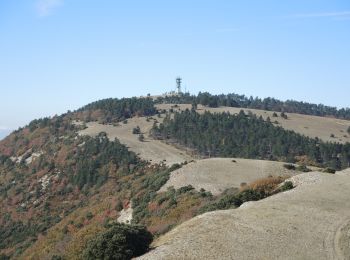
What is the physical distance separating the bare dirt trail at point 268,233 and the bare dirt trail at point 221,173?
81.9 feet

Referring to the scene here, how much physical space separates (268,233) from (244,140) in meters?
123

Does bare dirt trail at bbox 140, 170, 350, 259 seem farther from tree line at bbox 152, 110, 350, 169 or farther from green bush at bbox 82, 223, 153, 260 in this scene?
tree line at bbox 152, 110, 350, 169

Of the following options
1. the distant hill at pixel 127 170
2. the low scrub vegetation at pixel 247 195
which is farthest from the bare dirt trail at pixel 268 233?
the distant hill at pixel 127 170

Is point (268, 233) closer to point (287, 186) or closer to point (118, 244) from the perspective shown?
point (118, 244)

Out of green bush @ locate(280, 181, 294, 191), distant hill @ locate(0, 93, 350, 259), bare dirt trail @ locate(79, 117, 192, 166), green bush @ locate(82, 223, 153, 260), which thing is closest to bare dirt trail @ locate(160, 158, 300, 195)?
distant hill @ locate(0, 93, 350, 259)

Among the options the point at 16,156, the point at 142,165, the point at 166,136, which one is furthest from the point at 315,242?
the point at 16,156

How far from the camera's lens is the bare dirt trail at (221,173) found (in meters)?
68.4

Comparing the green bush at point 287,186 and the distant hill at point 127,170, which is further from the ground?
the green bush at point 287,186

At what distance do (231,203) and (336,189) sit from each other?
11.4 m

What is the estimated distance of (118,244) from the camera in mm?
31875

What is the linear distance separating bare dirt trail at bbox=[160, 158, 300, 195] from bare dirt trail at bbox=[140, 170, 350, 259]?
25.0 meters

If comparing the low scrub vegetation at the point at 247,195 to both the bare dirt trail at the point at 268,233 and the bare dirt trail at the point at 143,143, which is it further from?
the bare dirt trail at the point at 143,143

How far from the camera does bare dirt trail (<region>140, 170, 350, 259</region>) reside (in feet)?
96.7

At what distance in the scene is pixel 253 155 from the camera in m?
136
